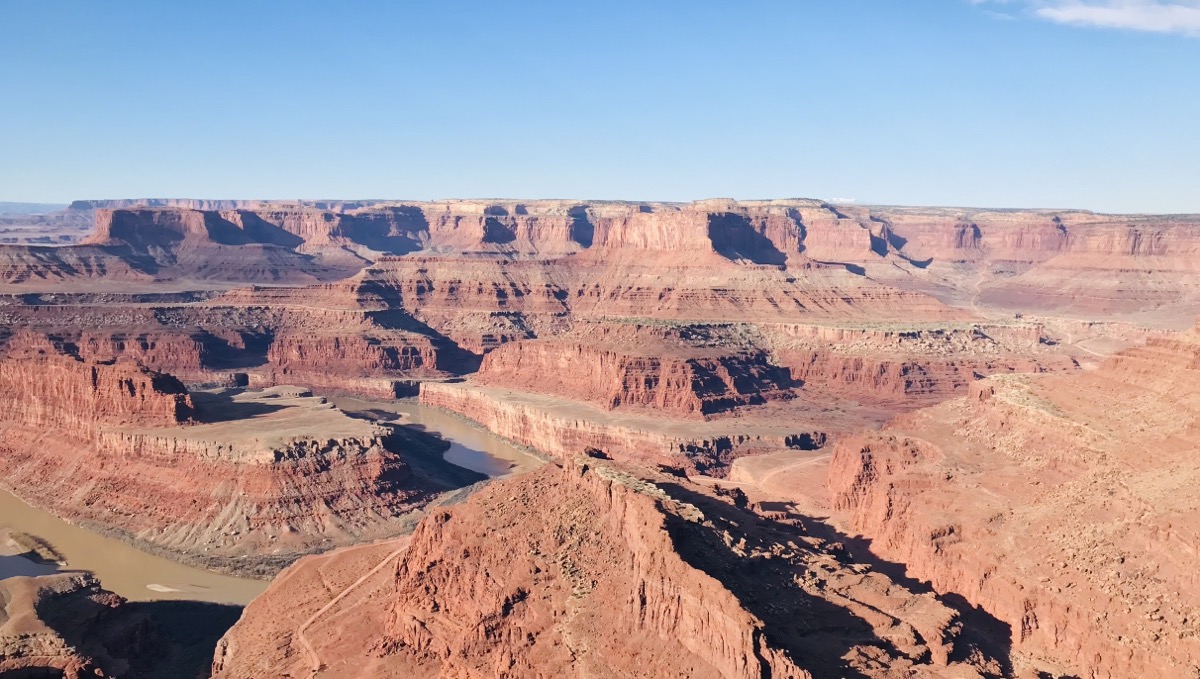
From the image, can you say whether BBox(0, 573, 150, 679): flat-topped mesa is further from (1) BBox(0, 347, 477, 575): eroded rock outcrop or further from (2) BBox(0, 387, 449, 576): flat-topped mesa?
(1) BBox(0, 347, 477, 575): eroded rock outcrop

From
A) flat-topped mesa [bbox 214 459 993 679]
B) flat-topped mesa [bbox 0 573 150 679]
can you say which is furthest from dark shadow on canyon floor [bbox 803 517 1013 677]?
flat-topped mesa [bbox 0 573 150 679]

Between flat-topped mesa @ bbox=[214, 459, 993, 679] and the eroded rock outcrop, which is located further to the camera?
the eroded rock outcrop

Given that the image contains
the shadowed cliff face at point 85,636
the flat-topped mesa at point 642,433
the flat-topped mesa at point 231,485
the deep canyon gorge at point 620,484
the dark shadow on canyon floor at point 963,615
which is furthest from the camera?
the flat-topped mesa at point 642,433

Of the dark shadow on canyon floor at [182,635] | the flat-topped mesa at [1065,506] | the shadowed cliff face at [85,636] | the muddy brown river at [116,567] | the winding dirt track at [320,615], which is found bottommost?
the muddy brown river at [116,567]

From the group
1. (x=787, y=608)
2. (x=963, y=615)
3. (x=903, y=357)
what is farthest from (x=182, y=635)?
(x=903, y=357)

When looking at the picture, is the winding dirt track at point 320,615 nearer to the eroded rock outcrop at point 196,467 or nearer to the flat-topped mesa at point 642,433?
the eroded rock outcrop at point 196,467

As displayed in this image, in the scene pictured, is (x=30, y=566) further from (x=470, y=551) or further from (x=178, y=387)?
(x=470, y=551)

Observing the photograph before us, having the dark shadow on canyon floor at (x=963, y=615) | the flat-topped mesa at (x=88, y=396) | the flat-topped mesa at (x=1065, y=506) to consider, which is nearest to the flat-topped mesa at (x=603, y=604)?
the dark shadow on canyon floor at (x=963, y=615)
